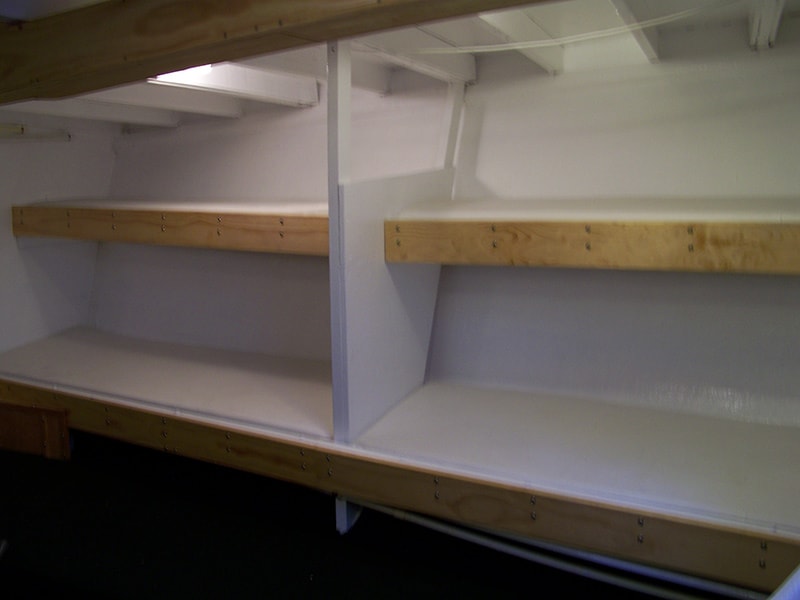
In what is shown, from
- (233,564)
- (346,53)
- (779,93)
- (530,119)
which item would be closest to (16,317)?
(233,564)

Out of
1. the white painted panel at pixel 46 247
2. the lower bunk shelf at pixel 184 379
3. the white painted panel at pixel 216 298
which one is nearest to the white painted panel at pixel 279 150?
the white painted panel at pixel 46 247

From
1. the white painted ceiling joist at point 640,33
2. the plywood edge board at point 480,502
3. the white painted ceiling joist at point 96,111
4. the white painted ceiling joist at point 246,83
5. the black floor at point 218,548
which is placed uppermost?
the white painted ceiling joist at point 640,33

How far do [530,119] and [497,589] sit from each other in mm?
1188

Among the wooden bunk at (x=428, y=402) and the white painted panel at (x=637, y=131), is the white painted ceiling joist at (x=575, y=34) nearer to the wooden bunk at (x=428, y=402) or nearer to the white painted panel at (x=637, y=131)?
the white painted panel at (x=637, y=131)

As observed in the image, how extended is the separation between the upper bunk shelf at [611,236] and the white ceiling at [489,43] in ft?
1.18

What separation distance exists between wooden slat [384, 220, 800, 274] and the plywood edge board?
45 cm

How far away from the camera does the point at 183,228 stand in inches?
75.4

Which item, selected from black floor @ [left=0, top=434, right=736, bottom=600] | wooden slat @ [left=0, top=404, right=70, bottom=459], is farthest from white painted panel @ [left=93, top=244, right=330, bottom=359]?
wooden slat @ [left=0, top=404, right=70, bottom=459]

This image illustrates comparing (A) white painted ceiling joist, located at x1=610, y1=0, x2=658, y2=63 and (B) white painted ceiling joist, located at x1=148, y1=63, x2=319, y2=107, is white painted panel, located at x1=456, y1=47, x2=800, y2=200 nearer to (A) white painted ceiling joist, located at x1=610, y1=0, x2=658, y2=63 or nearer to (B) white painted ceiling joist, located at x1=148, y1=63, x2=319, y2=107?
(A) white painted ceiling joist, located at x1=610, y1=0, x2=658, y2=63

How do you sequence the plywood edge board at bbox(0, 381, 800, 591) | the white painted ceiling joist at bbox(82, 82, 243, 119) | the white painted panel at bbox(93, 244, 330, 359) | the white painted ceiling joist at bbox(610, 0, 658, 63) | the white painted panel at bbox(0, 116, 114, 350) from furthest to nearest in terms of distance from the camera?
the white painted panel at bbox(0, 116, 114, 350)
the white painted panel at bbox(93, 244, 330, 359)
the white painted ceiling joist at bbox(82, 82, 243, 119)
the white painted ceiling joist at bbox(610, 0, 658, 63)
the plywood edge board at bbox(0, 381, 800, 591)

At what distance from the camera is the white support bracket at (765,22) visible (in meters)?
1.38

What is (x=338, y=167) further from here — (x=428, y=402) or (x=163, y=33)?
(x=428, y=402)

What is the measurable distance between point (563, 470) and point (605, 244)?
1.49ft

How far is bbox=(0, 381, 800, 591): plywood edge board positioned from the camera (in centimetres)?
119
